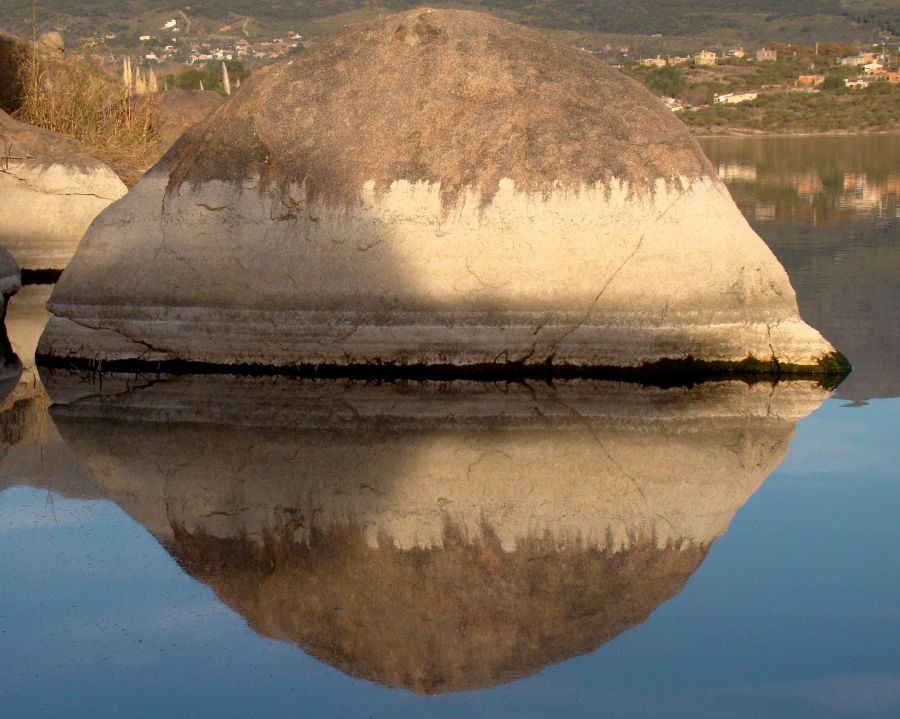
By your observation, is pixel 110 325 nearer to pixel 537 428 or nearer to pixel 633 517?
pixel 537 428

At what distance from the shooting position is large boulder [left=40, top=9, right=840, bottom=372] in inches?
356

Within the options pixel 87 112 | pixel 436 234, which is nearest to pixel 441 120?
pixel 436 234

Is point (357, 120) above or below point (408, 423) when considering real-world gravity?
above

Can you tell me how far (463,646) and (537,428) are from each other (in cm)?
282

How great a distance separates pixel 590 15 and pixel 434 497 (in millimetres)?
87631

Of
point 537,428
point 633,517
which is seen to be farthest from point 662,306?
point 633,517

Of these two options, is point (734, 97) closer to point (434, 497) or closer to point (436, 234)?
point (436, 234)

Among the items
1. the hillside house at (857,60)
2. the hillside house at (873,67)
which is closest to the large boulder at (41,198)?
the hillside house at (873,67)

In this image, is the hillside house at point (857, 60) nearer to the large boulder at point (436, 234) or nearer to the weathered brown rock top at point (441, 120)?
the weathered brown rock top at point (441, 120)

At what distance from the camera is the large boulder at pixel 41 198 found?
595 inches

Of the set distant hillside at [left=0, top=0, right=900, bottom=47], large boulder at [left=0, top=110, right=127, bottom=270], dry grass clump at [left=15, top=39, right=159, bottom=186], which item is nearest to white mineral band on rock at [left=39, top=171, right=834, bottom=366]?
large boulder at [left=0, top=110, right=127, bottom=270]

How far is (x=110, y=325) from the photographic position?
32.0 feet

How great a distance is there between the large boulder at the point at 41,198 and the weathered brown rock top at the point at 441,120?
541cm

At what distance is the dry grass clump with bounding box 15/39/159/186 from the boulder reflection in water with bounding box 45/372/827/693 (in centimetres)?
1003
